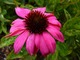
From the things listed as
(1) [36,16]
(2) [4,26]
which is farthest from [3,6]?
(1) [36,16]

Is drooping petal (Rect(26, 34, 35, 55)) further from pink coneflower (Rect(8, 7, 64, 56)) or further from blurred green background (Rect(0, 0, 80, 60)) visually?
blurred green background (Rect(0, 0, 80, 60))

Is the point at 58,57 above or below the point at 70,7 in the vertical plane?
below

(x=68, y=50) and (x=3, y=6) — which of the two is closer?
(x=68, y=50)

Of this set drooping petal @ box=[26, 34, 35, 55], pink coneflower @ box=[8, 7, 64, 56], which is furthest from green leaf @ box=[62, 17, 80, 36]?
drooping petal @ box=[26, 34, 35, 55]

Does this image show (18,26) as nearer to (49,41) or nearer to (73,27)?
(49,41)

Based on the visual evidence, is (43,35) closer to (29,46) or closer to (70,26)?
(29,46)

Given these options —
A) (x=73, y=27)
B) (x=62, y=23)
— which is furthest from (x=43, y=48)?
(x=62, y=23)

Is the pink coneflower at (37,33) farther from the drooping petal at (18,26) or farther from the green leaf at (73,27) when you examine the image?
the green leaf at (73,27)
